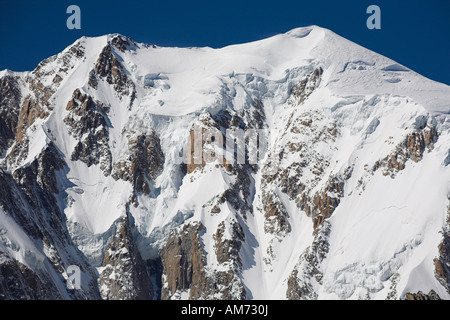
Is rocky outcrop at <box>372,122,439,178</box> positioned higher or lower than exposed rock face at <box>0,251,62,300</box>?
higher

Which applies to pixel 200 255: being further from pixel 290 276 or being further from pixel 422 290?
pixel 422 290

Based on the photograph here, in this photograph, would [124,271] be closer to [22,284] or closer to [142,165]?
[142,165]

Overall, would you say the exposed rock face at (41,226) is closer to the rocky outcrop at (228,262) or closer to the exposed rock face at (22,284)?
the exposed rock face at (22,284)

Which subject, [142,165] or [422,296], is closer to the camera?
[422,296]

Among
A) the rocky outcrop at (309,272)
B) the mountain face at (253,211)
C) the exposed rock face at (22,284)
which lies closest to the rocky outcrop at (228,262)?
the mountain face at (253,211)

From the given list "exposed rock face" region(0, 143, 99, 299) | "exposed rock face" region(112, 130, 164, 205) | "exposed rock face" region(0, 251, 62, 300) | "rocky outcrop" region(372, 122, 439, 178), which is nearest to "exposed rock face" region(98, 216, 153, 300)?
"exposed rock face" region(0, 143, 99, 299)

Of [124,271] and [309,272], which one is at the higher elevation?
[124,271]

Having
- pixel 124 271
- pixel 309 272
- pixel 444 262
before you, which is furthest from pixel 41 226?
pixel 444 262

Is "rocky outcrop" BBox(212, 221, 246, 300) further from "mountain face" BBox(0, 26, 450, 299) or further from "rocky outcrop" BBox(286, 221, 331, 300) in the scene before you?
"rocky outcrop" BBox(286, 221, 331, 300)

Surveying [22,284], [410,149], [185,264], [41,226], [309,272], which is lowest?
[22,284]
